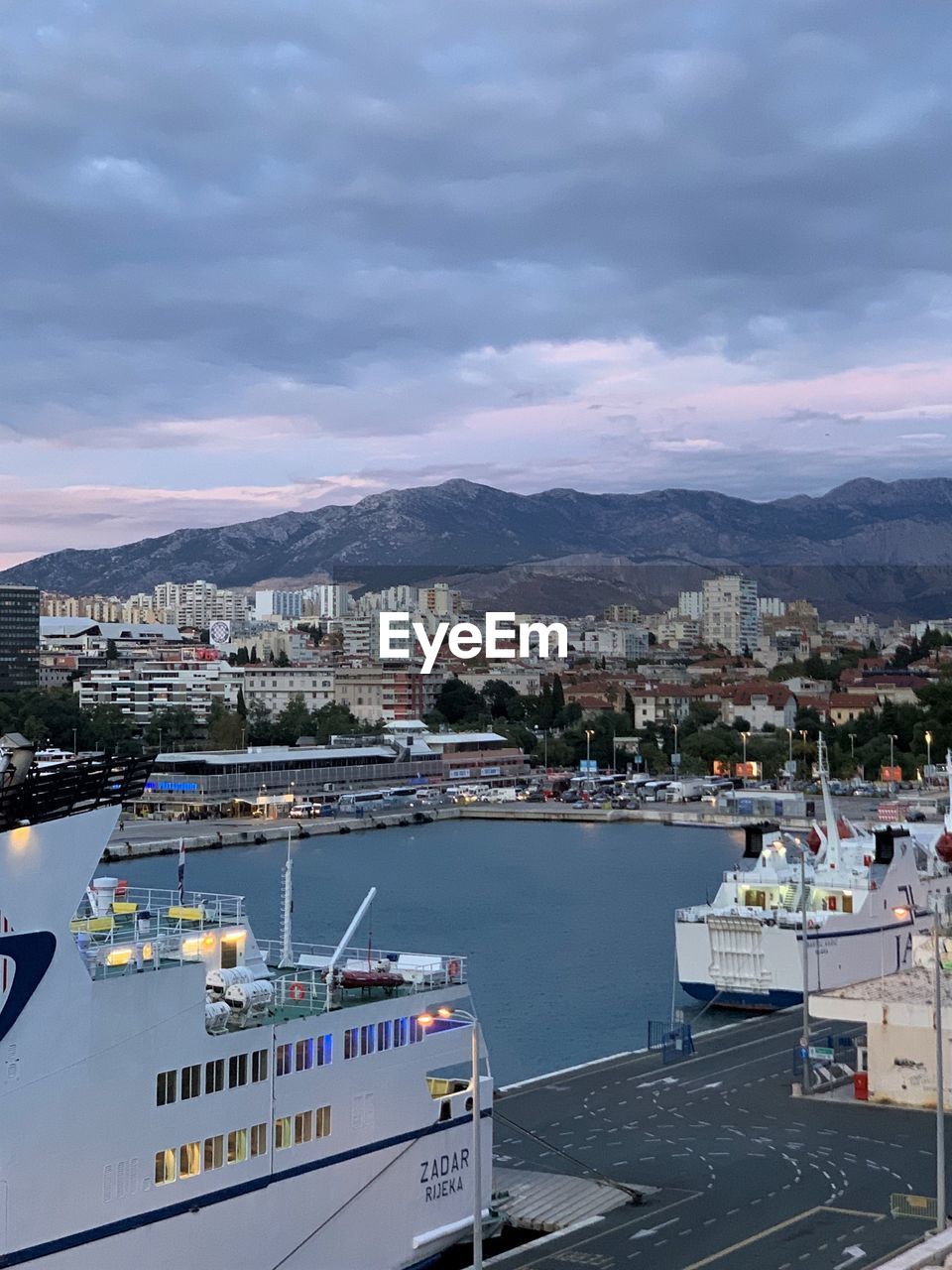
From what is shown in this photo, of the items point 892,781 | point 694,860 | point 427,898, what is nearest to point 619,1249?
point 427,898

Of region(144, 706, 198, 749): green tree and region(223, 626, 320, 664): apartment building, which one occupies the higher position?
region(223, 626, 320, 664): apartment building

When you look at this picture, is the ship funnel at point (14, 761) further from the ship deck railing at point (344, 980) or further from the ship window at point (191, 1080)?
the ship deck railing at point (344, 980)

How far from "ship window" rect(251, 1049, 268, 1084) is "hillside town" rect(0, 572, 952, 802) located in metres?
72.9

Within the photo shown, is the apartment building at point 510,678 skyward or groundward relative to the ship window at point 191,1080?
groundward

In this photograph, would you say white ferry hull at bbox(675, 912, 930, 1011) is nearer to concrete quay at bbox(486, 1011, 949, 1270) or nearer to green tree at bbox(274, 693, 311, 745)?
concrete quay at bbox(486, 1011, 949, 1270)

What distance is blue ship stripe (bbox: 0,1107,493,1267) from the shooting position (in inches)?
482

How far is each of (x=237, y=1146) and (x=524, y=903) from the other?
3496 centimetres

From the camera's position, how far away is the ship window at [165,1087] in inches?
523

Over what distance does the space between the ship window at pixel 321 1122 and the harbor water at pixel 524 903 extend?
11.0m

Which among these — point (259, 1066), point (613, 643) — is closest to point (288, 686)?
point (613, 643)

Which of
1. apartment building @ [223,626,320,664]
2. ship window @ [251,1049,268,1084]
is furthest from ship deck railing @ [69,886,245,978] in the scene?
apartment building @ [223,626,320,664]

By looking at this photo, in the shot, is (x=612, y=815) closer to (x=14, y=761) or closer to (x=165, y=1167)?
(x=165, y=1167)

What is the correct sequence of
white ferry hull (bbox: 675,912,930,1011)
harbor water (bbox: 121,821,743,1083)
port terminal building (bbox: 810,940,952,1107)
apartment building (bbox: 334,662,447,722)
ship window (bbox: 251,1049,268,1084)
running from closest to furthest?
1. ship window (bbox: 251,1049,268,1084)
2. port terminal building (bbox: 810,940,952,1107)
3. white ferry hull (bbox: 675,912,930,1011)
4. harbor water (bbox: 121,821,743,1083)
5. apartment building (bbox: 334,662,447,722)

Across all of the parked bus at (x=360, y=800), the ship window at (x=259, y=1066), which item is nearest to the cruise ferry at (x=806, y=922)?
the ship window at (x=259, y=1066)
